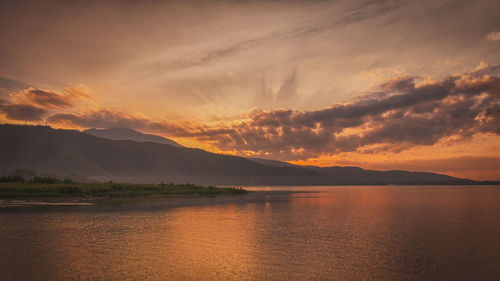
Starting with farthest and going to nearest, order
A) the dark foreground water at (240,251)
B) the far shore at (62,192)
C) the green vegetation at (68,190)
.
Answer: the green vegetation at (68,190)
the far shore at (62,192)
the dark foreground water at (240,251)

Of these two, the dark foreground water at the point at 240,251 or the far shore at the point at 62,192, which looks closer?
the dark foreground water at the point at 240,251

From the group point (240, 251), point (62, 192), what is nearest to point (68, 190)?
point (62, 192)

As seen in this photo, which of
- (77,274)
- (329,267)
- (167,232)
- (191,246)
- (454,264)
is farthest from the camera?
(167,232)

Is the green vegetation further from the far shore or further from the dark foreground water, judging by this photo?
the dark foreground water

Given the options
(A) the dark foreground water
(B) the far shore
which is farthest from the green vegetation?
(A) the dark foreground water

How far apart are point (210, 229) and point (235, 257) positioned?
1323cm

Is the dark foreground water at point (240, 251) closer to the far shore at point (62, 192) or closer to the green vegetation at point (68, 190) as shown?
the far shore at point (62, 192)

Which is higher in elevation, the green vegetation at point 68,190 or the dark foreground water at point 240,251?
the green vegetation at point 68,190

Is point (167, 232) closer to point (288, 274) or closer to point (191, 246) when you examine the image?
point (191, 246)

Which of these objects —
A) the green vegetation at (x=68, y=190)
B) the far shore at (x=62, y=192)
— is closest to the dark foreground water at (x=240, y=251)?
the far shore at (x=62, y=192)

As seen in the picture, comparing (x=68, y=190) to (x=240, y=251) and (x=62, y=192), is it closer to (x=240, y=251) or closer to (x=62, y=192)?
(x=62, y=192)

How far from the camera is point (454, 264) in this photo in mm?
23125

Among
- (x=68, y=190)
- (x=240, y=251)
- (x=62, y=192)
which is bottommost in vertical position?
(x=240, y=251)

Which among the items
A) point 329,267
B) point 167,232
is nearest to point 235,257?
point 329,267
